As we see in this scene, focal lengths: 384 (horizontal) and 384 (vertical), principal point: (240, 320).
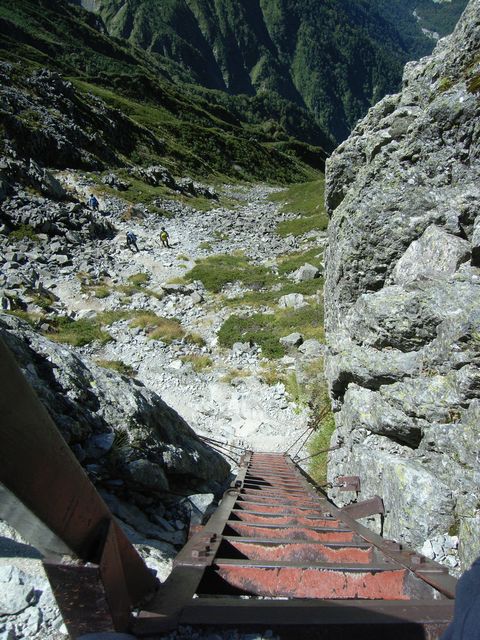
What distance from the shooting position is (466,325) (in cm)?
678

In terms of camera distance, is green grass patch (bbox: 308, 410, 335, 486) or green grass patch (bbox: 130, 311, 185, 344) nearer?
green grass patch (bbox: 308, 410, 335, 486)

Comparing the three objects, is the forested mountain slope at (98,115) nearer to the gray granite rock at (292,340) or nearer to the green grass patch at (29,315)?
the green grass patch at (29,315)

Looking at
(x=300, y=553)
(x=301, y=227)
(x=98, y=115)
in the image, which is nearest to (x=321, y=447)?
(x=300, y=553)

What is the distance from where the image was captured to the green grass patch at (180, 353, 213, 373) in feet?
54.9

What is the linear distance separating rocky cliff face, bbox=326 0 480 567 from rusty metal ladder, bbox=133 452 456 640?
2.38 meters

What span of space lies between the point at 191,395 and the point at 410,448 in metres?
9.33

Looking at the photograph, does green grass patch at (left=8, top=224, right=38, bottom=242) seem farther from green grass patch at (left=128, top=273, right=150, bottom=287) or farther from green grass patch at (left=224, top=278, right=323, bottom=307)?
green grass patch at (left=224, top=278, right=323, bottom=307)

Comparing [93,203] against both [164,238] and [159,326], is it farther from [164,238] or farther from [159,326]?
[159,326]

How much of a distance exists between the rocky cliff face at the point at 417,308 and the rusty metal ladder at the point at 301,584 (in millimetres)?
2375

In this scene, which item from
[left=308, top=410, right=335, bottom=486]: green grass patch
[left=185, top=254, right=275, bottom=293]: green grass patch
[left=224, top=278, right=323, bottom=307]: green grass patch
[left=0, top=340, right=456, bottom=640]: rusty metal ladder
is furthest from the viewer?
[left=185, top=254, right=275, bottom=293]: green grass patch

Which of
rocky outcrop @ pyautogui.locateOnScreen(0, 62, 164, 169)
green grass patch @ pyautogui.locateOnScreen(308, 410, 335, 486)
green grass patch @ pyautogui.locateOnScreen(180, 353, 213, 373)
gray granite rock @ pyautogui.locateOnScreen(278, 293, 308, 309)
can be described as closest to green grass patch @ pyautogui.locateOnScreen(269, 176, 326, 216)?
gray granite rock @ pyautogui.locateOnScreen(278, 293, 308, 309)

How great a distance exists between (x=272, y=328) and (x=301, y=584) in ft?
54.3

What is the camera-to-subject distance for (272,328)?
19.4 metres

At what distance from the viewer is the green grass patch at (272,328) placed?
1788 centimetres
